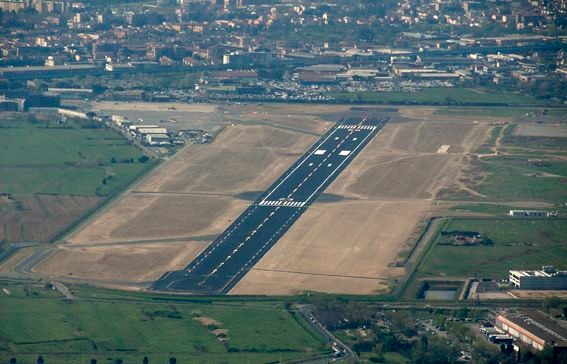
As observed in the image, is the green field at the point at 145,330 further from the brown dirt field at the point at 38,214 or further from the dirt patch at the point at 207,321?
the brown dirt field at the point at 38,214

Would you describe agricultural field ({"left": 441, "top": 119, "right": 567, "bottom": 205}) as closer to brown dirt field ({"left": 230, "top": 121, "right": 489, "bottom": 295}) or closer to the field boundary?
brown dirt field ({"left": 230, "top": 121, "right": 489, "bottom": 295})

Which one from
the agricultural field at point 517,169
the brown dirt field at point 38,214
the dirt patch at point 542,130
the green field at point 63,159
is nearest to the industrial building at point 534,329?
the agricultural field at point 517,169

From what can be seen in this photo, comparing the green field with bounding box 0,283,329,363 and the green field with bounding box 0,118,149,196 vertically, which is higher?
the green field with bounding box 0,283,329,363

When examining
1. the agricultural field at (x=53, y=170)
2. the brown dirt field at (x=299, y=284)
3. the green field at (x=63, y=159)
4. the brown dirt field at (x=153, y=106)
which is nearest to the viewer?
the brown dirt field at (x=299, y=284)

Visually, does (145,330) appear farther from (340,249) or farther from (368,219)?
(368,219)

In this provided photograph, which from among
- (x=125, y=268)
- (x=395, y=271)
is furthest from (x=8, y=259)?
(x=395, y=271)

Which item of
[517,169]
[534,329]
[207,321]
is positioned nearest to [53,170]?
[517,169]

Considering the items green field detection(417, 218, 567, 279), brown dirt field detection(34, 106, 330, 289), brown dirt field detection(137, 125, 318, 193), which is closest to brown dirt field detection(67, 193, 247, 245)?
brown dirt field detection(34, 106, 330, 289)
